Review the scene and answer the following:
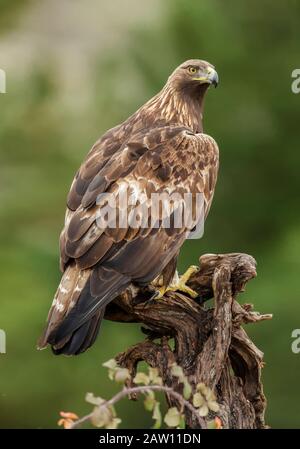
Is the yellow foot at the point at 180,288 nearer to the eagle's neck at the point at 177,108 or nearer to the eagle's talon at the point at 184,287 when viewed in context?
the eagle's talon at the point at 184,287

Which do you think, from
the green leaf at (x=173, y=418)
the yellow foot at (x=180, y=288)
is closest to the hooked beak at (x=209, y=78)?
the yellow foot at (x=180, y=288)

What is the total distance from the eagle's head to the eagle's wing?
0.35 meters

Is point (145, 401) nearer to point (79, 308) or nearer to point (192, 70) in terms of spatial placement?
point (79, 308)

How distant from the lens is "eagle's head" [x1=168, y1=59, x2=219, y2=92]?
5.14 metres

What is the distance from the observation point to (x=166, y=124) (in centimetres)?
505

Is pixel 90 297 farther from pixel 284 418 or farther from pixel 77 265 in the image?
pixel 284 418

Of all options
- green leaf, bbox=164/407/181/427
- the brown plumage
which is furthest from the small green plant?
the brown plumage

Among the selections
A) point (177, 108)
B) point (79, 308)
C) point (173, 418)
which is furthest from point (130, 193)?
point (173, 418)

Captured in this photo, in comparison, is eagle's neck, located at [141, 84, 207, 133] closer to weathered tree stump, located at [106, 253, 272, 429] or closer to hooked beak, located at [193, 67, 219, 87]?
hooked beak, located at [193, 67, 219, 87]

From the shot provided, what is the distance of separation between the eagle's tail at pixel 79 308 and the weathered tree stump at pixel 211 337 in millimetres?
330

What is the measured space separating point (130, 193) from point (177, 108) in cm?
75

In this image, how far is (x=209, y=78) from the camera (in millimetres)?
5105

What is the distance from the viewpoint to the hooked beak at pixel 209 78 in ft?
16.7

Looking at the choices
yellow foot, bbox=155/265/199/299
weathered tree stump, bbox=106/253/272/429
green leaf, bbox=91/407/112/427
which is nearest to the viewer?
green leaf, bbox=91/407/112/427
